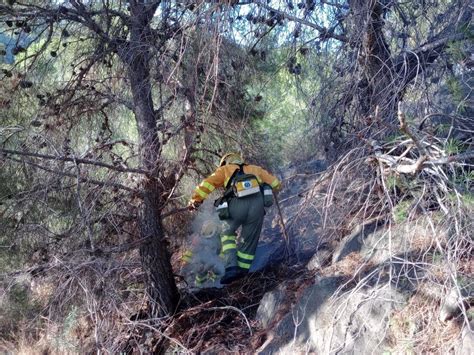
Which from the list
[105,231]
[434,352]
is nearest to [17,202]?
[105,231]

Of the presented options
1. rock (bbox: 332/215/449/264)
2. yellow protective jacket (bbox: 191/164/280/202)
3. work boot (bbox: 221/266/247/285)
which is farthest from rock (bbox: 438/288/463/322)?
work boot (bbox: 221/266/247/285)

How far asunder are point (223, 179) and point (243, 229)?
2.46ft

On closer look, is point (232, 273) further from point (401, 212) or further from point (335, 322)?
point (401, 212)

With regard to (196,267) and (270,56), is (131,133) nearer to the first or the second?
(196,267)

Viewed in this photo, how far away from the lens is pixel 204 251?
25.2ft

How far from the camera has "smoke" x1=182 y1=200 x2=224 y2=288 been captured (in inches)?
294

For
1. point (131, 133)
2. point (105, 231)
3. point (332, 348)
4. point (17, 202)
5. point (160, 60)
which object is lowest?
point (332, 348)

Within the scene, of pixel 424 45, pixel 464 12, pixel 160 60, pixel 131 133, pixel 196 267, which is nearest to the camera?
pixel 464 12

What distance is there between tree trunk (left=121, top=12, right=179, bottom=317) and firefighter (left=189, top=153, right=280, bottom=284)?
758 mm

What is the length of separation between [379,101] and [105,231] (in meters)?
3.11

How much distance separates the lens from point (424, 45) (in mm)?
5020

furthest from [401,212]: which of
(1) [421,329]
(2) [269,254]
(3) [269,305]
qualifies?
(2) [269,254]

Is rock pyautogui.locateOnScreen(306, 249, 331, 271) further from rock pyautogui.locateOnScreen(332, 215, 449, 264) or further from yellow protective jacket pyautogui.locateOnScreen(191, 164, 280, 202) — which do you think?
yellow protective jacket pyautogui.locateOnScreen(191, 164, 280, 202)

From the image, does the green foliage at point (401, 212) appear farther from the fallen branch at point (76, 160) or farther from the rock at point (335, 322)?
the fallen branch at point (76, 160)
